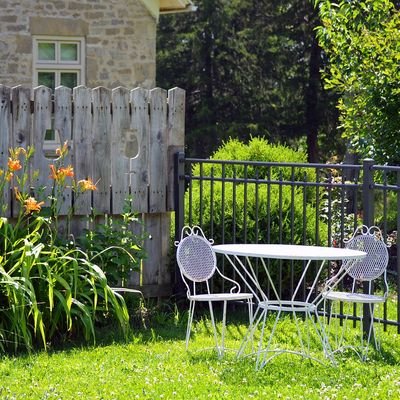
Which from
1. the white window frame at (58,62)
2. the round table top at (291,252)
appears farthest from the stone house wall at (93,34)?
the round table top at (291,252)

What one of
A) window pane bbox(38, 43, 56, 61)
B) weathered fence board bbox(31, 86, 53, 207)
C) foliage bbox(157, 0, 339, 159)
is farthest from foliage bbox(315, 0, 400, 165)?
foliage bbox(157, 0, 339, 159)

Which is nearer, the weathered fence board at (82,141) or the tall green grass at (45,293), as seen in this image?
the tall green grass at (45,293)

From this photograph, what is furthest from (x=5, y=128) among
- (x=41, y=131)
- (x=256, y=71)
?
(x=256, y=71)

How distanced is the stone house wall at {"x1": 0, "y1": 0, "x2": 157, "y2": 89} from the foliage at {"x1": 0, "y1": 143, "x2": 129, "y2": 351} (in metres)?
7.13

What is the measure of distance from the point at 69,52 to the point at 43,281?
8.68m

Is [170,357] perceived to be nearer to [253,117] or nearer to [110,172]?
[110,172]

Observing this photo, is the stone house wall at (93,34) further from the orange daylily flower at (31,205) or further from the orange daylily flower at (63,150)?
the orange daylily flower at (31,205)

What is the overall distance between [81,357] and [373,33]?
5237mm

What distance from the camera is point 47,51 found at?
15078 mm

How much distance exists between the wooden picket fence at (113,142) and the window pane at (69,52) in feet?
22.7

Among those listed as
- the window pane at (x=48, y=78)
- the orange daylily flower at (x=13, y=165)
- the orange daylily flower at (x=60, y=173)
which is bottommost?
the orange daylily flower at (x=60, y=173)

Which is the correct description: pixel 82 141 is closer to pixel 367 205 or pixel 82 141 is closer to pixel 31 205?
pixel 31 205

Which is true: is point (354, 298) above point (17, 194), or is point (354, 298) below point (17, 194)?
below

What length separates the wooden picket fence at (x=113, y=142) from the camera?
8008 millimetres
